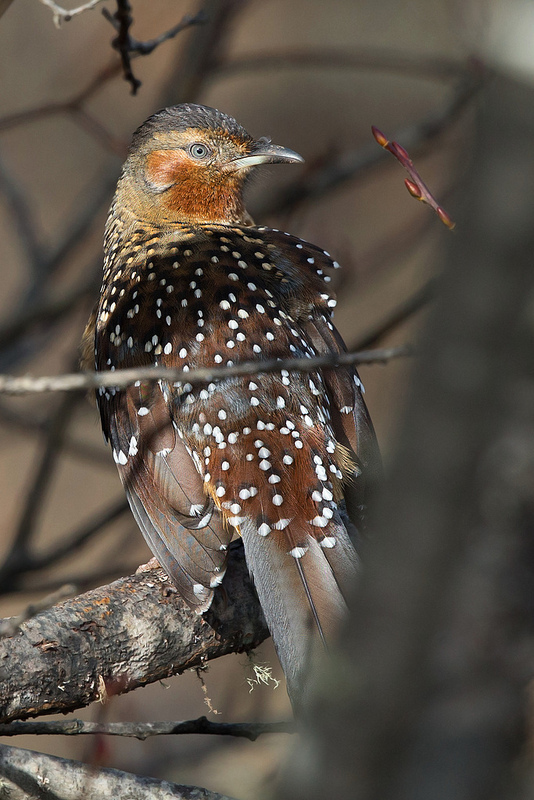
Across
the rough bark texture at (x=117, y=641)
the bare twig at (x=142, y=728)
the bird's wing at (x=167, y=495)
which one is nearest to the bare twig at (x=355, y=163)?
the bird's wing at (x=167, y=495)

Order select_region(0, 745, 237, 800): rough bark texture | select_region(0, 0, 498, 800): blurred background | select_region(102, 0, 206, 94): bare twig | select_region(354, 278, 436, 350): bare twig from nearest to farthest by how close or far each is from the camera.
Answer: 1. select_region(0, 745, 237, 800): rough bark texture
2. select_region(102, 0, 206, 94): bare twig
3. select_region(354, 278, 436, 350): bare twig
4. select_region(0, 0, 498, 800): blurred background

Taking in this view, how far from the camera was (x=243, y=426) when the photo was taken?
3.30 m

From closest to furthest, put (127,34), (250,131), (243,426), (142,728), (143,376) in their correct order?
(143,376), (142,728), (243,426), (127,34), (250,131)

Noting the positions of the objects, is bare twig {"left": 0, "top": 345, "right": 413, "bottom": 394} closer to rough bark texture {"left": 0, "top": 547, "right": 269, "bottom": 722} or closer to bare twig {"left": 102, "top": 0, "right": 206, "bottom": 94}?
rough bark texture {"left": 0, "top": 547, "right": 269, "bottom": 722}

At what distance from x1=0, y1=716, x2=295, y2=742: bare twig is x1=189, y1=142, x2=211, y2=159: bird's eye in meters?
2.75

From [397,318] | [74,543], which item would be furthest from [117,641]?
[397,318]

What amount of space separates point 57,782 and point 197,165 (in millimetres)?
2909

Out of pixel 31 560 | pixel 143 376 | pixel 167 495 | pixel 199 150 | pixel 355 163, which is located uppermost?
pixel 199 150

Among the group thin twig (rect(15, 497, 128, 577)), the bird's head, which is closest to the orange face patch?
the bird's head

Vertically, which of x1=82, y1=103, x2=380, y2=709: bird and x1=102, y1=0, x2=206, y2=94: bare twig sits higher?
x1=102, y1=0, x2=206, y2=94: bare twig

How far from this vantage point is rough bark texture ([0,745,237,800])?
2455mm

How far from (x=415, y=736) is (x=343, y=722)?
87 millimetres

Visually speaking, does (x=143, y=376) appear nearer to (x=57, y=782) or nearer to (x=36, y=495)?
(x=57, y=782)

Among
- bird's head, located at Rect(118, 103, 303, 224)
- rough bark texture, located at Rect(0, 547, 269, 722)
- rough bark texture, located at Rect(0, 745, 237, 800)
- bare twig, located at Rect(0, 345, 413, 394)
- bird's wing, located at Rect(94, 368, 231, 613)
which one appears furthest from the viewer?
bird's head, located at Rect(118, 103, 303, 224)
